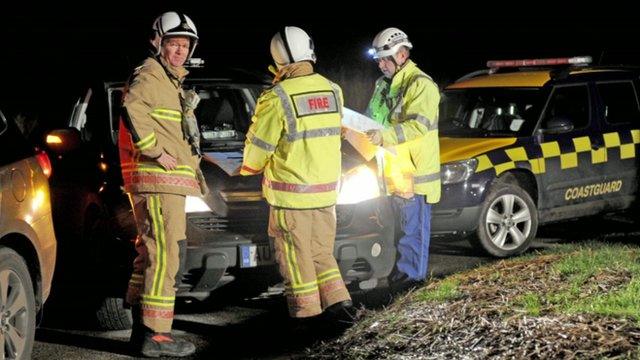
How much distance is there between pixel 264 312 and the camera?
22.8ft

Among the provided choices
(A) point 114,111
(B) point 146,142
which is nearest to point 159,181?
(B) point 146,142

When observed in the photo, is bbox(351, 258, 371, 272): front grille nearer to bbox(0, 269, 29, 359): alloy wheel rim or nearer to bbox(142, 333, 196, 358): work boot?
bbox(142, 333, 196, 358): work boot

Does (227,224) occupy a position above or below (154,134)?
below

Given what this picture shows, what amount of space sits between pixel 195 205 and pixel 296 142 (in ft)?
2.51

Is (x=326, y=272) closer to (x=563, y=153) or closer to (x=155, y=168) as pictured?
(x=155, y=168)

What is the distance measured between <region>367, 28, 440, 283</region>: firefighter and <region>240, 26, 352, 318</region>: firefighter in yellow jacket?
1185mm

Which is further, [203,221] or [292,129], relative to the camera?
[203,221]

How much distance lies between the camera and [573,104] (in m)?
9.48

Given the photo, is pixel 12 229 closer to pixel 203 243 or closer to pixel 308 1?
pixel 203 243

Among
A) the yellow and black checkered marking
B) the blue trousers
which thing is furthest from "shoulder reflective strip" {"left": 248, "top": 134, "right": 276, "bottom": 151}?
the yellow and black checkered marking

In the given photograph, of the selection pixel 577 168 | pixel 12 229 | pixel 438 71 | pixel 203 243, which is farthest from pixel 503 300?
pixel 438 71

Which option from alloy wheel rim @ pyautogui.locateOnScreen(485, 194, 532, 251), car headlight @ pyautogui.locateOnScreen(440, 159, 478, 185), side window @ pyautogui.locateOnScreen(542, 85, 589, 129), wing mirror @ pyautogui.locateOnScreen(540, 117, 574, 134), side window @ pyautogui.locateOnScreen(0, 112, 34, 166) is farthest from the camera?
side window @ pyautogui.locateOnScreen(542, 85, 589, 129)

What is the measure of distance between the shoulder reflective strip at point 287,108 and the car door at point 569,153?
377 cm

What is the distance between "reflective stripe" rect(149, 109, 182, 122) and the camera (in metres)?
5.75
